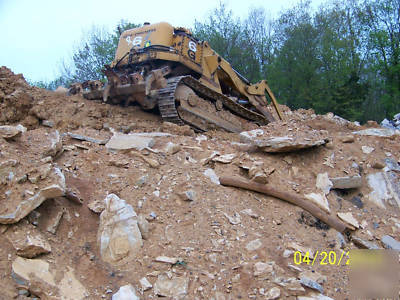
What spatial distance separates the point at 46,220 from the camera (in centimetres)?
306

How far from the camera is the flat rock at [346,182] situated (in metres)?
4.83

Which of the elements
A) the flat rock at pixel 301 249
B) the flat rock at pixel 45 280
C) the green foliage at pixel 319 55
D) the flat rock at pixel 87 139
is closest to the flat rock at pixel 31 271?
the flat rock at pixel 45 280

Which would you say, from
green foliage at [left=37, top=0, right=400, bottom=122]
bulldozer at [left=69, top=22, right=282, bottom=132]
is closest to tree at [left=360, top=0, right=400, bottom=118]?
green foliage at [left=37, top=0, right=400, bottom=122]

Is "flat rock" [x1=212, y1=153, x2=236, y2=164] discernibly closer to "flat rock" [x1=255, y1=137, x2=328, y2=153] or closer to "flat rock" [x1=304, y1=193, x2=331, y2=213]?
"flat rock" [x1=255, y1=137, x2=328, y2=153]

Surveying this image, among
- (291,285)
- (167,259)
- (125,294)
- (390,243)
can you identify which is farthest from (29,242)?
(390,243)

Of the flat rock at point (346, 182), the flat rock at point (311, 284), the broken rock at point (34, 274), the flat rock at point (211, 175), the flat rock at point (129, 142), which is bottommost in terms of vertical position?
the flat rock at point (311, 284)

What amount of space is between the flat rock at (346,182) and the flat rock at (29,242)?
3643 millimetres

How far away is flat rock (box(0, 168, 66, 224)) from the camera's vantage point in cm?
276

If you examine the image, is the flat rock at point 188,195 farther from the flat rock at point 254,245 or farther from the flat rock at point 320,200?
the flat rock at point 320,200

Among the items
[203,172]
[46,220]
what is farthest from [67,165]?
[203,172]

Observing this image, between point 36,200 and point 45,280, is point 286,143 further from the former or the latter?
point 45,280

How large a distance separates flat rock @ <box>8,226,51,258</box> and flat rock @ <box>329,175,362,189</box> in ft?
12.0

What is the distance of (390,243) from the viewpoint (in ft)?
12.9

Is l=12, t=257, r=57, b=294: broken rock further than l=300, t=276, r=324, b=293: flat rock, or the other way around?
l=300, t=276, r=324, b=293: flat rock
